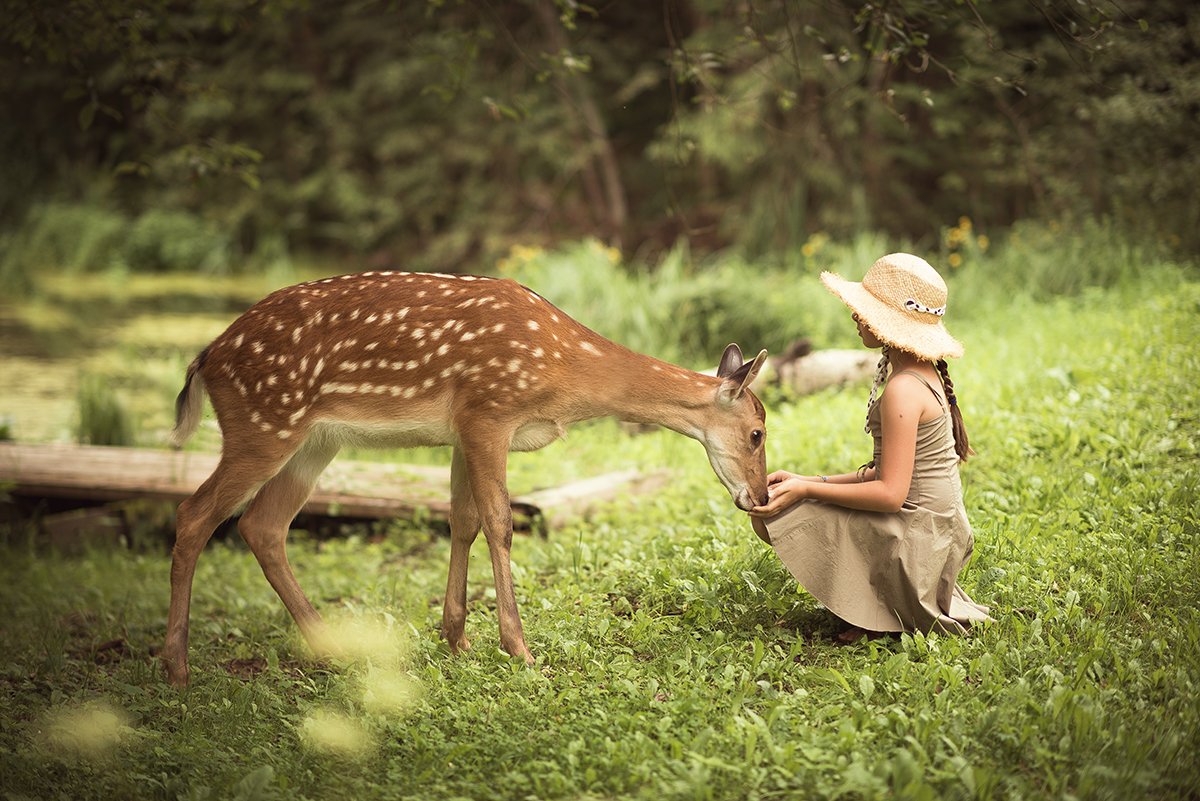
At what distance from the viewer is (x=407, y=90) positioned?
1905 cm

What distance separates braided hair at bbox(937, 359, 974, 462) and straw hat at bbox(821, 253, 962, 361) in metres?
0.09

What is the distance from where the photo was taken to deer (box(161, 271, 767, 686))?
445cm

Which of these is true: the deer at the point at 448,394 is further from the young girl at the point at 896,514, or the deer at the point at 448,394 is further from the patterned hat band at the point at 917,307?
the patterned hat band at the point at 917,307

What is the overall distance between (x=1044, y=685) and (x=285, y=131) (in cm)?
1867

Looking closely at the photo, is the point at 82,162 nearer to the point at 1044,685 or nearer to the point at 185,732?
the point at 185,732

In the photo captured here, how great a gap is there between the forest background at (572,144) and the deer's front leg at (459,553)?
2.35 meters

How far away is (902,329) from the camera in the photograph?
4.14 meters

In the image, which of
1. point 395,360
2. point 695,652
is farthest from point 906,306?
point 395,360

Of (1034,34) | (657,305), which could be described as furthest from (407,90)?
(657,305)

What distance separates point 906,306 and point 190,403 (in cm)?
288

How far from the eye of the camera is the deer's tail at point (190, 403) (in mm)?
4902

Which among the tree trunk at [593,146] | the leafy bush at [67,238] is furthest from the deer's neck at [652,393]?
the leafy bush at [67,238]

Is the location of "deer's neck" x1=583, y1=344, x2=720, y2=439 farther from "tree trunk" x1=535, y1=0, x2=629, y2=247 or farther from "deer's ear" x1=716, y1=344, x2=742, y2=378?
"tree trunk" x1=535, y1=0, x2=629, y2=247

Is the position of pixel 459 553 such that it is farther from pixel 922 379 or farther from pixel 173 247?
pixel 173 247
